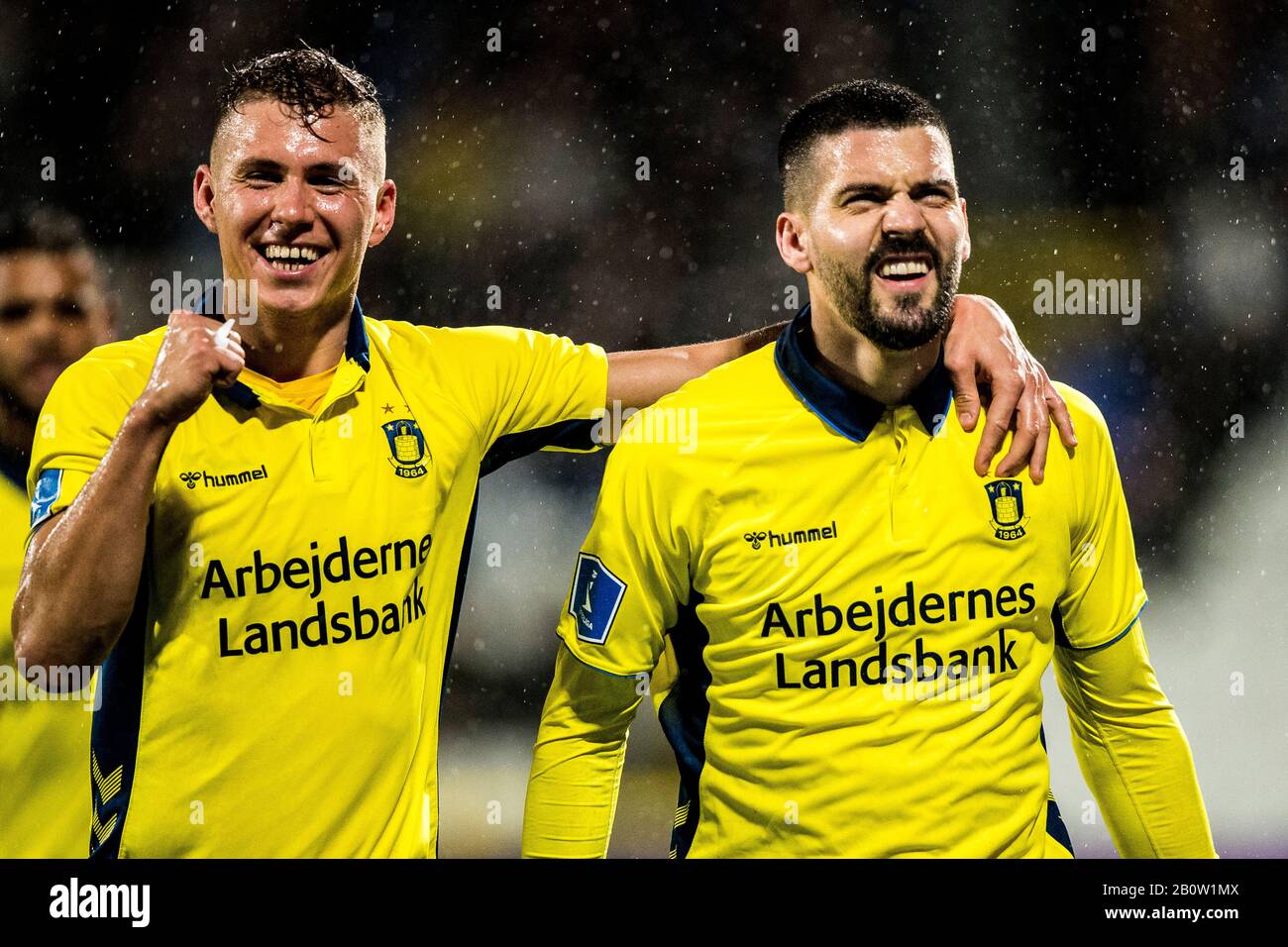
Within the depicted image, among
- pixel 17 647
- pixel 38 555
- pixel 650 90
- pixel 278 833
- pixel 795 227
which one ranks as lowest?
pixel 278 833

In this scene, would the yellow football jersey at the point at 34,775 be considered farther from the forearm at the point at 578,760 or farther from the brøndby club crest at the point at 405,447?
the forearm at the point at 578,760

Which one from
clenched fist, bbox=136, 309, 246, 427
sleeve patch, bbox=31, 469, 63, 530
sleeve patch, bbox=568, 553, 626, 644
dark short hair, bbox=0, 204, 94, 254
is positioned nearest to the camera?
clenched fist, bbox=136, 309, 246, 427

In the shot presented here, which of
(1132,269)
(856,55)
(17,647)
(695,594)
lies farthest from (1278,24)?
(17,647)

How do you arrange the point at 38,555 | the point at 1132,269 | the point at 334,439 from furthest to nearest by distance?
1. the point at 1132,269
2. the point at 334,439
3. the point at 38,555

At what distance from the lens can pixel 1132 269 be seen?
2.88 m

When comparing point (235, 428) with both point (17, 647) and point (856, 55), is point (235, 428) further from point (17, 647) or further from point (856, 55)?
point (856, 55)

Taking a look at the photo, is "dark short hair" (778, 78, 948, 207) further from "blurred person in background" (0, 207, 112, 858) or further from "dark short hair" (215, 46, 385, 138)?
"blurred person in background" (0, 207, 112, 858)

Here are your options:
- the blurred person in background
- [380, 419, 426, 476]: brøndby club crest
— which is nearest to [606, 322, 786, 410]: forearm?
[380, 419, 426, 476]: brøndby club crest

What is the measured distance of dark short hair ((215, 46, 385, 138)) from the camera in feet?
6.83

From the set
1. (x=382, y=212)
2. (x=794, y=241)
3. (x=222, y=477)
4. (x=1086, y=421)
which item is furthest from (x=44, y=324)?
(x=1086, y=421)

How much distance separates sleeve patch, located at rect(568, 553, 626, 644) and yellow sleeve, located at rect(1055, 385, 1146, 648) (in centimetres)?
76

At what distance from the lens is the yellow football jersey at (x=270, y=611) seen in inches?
81.2

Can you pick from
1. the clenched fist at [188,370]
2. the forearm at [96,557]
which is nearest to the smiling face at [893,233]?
the clenched fist at [188,370]

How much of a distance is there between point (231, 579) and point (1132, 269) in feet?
6.86
